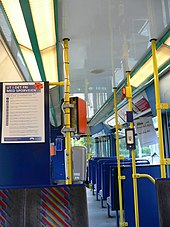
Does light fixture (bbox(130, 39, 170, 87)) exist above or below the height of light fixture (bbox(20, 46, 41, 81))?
above

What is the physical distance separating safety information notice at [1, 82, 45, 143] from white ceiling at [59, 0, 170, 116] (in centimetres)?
76

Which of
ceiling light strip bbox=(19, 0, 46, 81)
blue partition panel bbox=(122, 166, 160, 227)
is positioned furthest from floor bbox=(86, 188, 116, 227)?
ceiling light strip bbox=(19, 0, 46, 81)

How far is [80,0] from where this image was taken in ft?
7.86

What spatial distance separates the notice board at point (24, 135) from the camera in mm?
2336

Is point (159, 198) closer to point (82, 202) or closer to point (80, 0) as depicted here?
point (82, 202)

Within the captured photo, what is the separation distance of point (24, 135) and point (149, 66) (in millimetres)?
2655

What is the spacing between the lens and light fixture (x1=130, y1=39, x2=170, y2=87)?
3820mm

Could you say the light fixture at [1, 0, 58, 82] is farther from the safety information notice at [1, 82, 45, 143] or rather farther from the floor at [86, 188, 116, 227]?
the floor at [86, 188, 116, 227]

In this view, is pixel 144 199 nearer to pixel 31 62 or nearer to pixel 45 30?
pixel 31 62

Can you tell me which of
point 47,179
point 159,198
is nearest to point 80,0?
point 47,179

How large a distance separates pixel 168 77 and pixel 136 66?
23.2 inches

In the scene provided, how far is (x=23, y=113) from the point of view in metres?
2.39

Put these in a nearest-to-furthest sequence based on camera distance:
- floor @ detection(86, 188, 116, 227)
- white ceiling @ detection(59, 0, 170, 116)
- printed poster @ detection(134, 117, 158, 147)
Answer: white ceiling @ detection(59, 0, 170, 116)
floor @ detection(86, 188, 116, 227)
printed poster @ detection(134, 117, 158, 147)

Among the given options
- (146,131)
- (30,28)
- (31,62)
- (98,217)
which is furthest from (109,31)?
(98,217)
